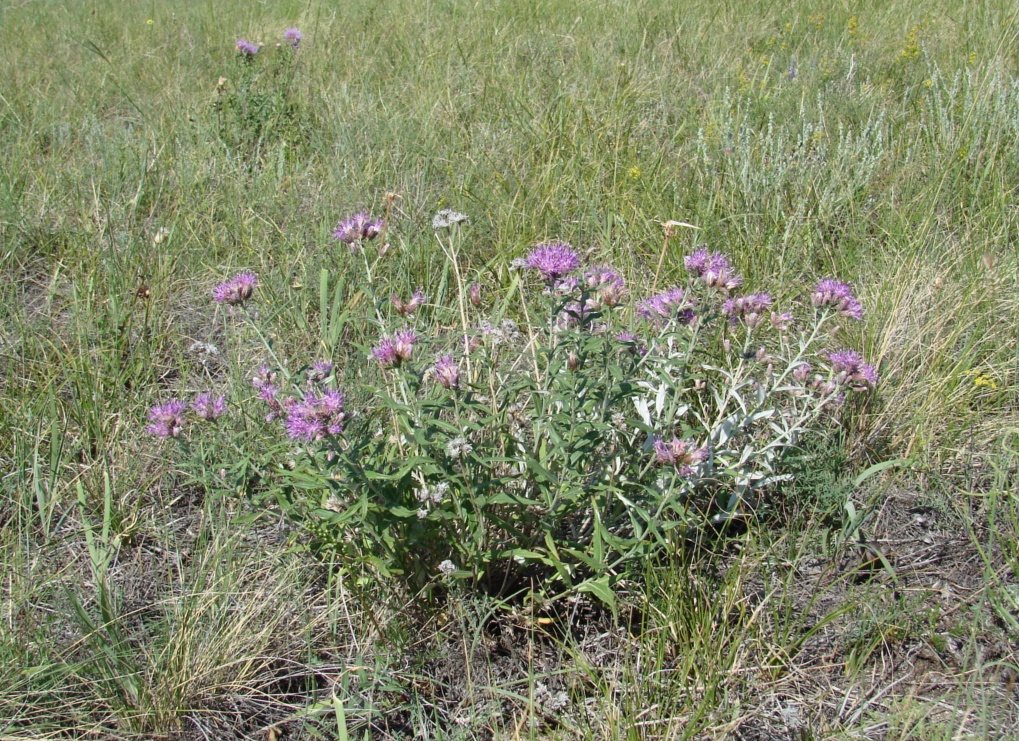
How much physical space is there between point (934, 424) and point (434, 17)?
14.1 ft

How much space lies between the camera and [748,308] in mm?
1966

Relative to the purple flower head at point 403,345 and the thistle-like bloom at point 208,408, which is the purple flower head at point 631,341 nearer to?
the purple flower head at point 403,345

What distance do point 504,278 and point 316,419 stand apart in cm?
152

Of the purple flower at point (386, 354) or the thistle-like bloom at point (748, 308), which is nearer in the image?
the purple flower at point (386, 354)

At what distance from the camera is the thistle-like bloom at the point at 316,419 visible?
161 cm

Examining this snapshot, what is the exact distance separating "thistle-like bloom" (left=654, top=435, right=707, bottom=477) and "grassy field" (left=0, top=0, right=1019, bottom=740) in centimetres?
24

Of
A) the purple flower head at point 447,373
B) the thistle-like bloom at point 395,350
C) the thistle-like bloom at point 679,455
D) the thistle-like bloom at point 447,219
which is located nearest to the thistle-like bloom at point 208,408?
the thistle-like bloom at point 395,350

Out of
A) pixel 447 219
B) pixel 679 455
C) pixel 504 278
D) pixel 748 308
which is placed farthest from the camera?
pixel 504 278

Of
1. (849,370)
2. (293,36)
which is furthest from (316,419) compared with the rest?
(293,36)

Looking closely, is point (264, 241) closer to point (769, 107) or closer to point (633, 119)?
point (633, 119)

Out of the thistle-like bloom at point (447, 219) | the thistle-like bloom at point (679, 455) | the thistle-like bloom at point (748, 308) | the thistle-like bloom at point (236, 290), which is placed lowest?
the thistle-like bloom at point (679, 455)

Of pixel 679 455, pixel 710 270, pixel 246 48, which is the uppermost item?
pixel 710 270

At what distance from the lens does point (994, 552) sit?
6.94ft

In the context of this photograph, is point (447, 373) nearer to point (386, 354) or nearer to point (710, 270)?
point (386, 354)
